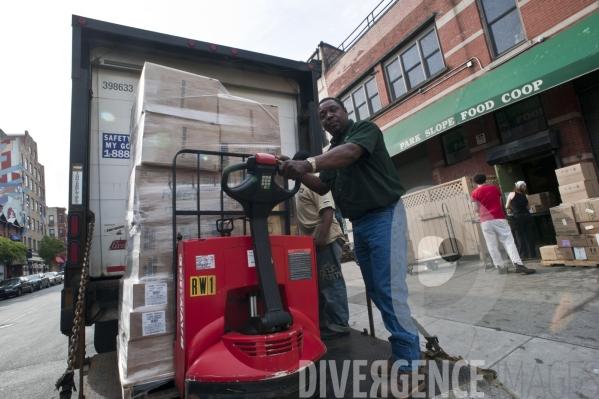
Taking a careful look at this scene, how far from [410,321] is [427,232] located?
690cm

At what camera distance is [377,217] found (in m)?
2.16

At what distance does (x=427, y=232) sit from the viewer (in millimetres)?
8359

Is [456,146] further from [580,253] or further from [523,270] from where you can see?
[523,270]

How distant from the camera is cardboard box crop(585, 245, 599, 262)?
5277 mm

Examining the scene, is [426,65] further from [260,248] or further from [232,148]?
[260,248]

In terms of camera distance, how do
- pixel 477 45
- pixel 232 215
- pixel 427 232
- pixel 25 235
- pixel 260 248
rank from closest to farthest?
pixel 260 248 < pixel 232 215 < pixel 427 232 < pixel 477 45 < pixel 25 235

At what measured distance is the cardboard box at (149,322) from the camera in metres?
1.89

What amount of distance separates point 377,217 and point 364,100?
1302 cm

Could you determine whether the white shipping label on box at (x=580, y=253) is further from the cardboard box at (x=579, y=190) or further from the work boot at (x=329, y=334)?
the work boot at (x=329, y=334)

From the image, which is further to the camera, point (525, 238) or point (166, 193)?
point (525, 238)

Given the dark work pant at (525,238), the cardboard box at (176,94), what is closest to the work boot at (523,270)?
the dark work pant at (525,238)

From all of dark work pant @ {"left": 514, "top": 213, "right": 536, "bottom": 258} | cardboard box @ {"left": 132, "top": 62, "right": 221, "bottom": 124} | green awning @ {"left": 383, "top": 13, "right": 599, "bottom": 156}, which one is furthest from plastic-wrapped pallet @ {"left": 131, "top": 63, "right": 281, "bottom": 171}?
dark work pant @ {"left": 514, "top": 213, "right": 536, "bottom": 258}

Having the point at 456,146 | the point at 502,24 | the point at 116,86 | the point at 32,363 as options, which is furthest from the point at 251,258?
the point at 502,24

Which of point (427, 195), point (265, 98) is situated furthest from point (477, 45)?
point (265, 98)
